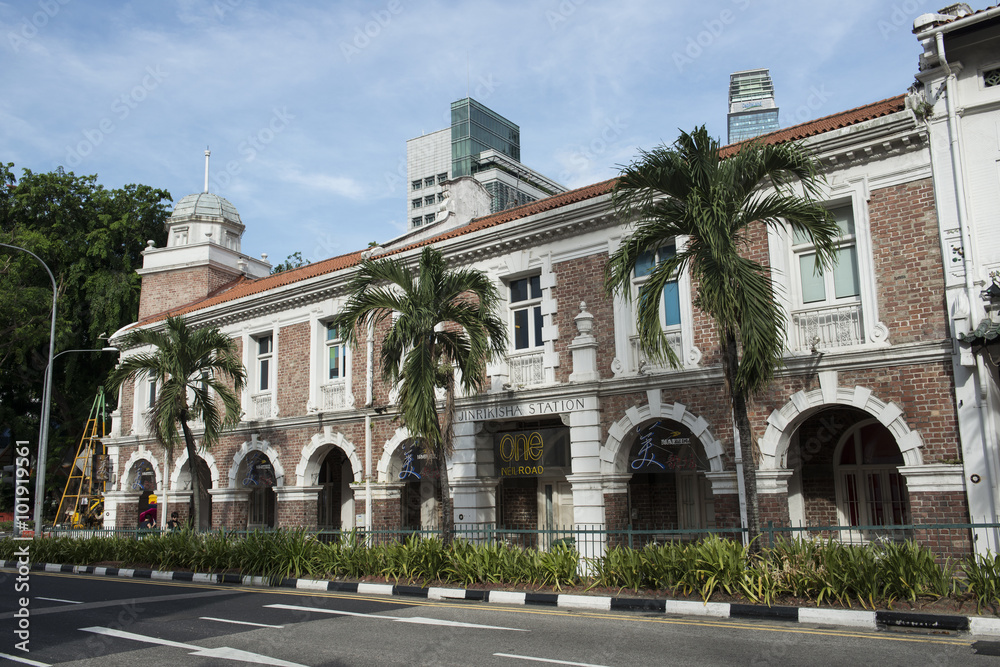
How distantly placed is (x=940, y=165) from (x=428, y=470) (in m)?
12.2

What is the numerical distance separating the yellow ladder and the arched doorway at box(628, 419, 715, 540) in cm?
1966

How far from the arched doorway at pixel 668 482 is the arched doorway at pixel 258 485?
10.3m

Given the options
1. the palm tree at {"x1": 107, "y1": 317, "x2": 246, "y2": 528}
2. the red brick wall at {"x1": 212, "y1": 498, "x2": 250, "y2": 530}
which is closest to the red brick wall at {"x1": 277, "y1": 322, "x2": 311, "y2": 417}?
the palm tree at {"x1": 107, "y1": 317, "x2": 246, "y2": 528}

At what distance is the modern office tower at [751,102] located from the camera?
9525 cm

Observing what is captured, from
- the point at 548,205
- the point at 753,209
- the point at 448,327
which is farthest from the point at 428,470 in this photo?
the point at 753,209

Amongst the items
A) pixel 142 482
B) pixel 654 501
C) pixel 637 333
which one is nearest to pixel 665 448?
pixel 637 333

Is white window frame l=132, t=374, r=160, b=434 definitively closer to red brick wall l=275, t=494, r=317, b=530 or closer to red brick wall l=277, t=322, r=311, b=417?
red brick wall l=277, t=322, r=311, b=417

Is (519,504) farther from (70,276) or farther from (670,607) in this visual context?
(70,276)

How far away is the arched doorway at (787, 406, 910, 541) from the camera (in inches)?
584

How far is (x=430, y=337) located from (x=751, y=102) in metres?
104

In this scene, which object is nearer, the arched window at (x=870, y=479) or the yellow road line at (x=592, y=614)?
the yellow road line at (x=592, y=614)

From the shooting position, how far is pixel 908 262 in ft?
42.8

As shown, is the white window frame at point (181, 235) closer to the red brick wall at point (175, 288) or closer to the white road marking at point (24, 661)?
the red brick wall at point (175, 288)

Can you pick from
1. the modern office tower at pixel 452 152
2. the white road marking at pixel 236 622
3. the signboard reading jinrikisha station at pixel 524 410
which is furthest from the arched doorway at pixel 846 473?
the modern office tower at pixel 452 152
